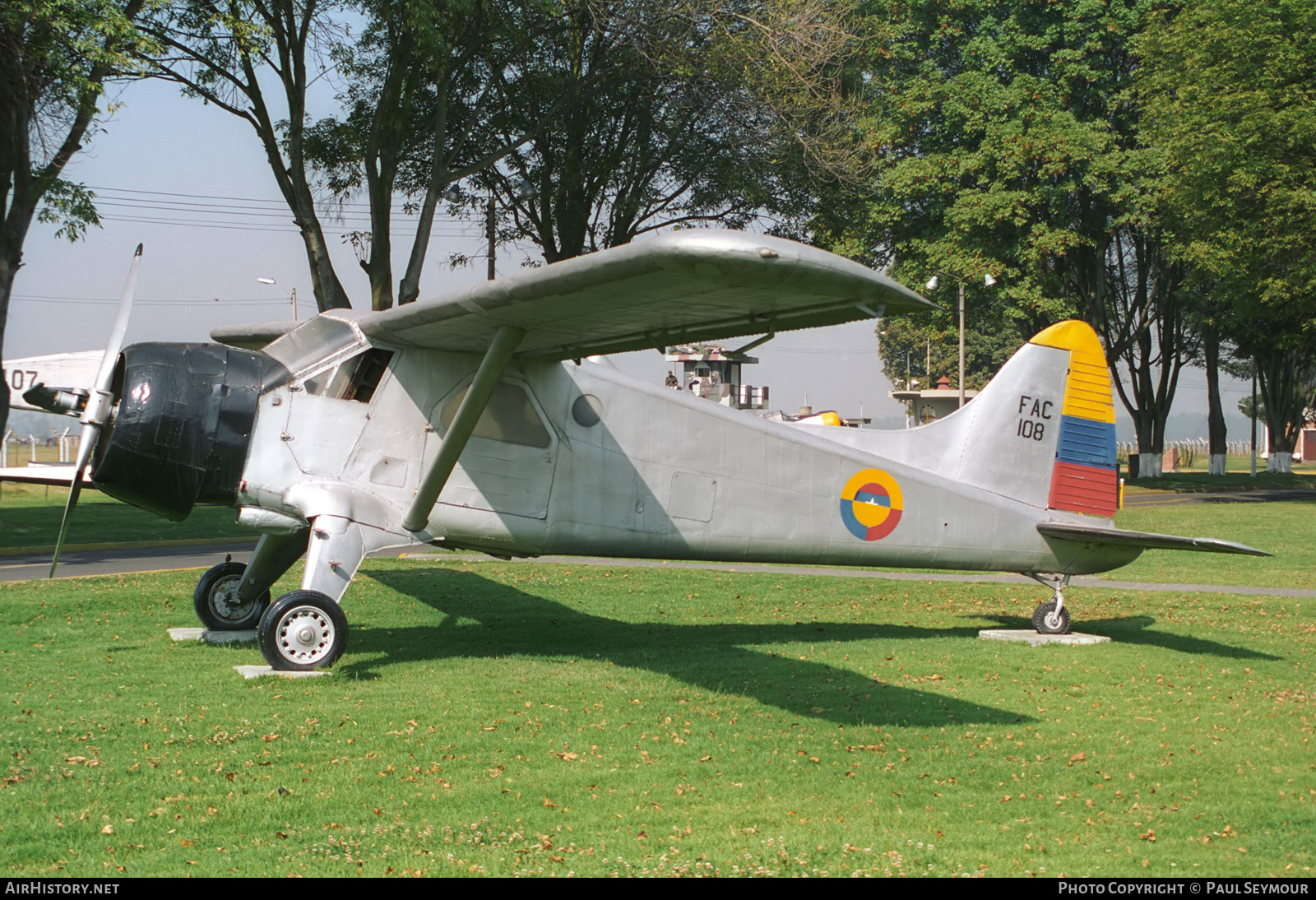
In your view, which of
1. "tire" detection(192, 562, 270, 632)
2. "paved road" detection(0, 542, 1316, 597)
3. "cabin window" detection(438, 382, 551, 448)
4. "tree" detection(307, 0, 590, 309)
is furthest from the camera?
"tree" detection(307, 0, 590, 309)

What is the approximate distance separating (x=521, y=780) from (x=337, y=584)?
343 centimetres

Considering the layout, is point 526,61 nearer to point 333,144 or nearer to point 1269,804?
point 333,144

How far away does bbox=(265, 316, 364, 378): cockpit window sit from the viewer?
9852 millimetres

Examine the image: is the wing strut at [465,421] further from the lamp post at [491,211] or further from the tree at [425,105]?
the lamp post at [491,211]

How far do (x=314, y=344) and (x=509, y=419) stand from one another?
6.09ft

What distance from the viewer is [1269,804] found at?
631 centimetres

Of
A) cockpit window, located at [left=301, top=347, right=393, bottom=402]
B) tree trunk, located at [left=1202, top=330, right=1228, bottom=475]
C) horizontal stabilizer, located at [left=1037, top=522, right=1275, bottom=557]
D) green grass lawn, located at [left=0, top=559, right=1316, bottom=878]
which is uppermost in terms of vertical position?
tree trunk, located at [left=1202, top=330, right=1228, bottom=475]

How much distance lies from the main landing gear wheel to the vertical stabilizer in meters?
7.77

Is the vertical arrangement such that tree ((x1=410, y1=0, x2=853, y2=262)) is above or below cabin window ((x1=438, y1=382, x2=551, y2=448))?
above

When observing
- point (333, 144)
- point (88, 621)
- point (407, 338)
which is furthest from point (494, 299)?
point (333, 144)

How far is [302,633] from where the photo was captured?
9070mm

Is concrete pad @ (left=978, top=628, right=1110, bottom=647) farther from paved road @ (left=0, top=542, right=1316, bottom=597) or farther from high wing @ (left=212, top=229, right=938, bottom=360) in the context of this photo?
high wing @ (left=212, top=229, right=938, bottom=360)

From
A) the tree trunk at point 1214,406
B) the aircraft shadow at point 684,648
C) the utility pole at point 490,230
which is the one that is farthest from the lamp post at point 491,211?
the tree trunk at point 1214,406

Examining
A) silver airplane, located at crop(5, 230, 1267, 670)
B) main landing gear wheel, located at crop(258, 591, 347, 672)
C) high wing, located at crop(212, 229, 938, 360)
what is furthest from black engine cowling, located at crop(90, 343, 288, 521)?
high wing, located at crop(212, 229, 938, 360)
